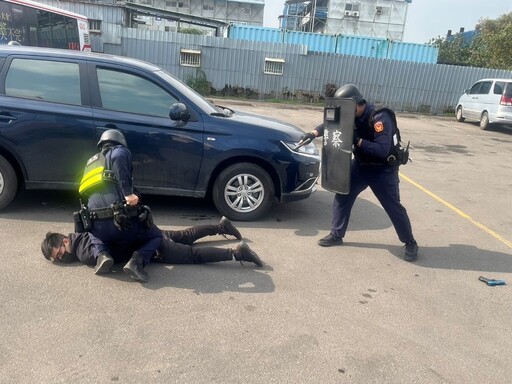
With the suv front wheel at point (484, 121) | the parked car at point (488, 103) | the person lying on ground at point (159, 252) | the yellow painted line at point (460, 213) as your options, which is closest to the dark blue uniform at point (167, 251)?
the person lying on ground at point (159, 252)

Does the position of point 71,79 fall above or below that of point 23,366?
above

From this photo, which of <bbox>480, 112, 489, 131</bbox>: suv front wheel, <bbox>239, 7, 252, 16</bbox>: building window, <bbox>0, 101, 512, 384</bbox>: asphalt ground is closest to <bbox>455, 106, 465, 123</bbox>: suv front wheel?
<bbox>480, 112, 489, 131</bbox>: suv front wheel

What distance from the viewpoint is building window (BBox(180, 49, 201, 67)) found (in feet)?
69.1

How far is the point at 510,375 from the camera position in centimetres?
306

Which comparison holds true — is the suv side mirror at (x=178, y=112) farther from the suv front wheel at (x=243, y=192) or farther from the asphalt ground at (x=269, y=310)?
the asphalt ground at (x=269, y=310)

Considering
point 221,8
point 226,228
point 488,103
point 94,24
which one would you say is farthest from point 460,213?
point 221,8

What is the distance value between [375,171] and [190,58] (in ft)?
59.2

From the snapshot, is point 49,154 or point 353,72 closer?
point 49,154

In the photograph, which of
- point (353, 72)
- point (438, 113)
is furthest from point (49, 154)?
point (438, 113)

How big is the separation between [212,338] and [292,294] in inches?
36.3

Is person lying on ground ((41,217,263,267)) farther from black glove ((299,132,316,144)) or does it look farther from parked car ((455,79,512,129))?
parked car ((455,79,512,129))

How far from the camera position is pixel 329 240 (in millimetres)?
5012

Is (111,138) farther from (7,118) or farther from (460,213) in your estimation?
(460,213)

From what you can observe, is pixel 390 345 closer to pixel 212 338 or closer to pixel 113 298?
pixel 212 338
